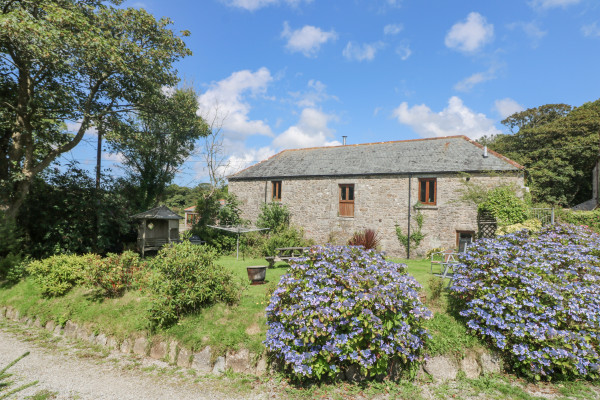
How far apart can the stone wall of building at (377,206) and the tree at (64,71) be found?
33.8 ft

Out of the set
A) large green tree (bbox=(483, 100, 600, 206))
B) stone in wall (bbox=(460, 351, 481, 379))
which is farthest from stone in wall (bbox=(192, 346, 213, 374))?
large green tree (bbox=(483, 100, 600, 206))

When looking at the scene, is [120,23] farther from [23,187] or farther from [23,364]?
[23,364]

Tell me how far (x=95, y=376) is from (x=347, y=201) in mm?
15369

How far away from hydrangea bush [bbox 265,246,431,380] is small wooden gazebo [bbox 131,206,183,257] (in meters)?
11.8

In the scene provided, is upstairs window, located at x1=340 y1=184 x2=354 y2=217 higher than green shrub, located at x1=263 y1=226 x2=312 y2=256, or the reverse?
upstairs window, located at x1=340 y1=184 x2=354 y2=217

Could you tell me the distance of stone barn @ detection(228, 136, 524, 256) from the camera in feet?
52.5

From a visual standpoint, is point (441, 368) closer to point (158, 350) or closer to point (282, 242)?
point (158, 350)

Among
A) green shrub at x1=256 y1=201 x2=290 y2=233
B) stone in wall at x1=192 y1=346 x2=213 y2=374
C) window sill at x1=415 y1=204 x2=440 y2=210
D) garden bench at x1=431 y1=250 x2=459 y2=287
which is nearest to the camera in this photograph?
stone in wall at x1=192 y1=346 x2=213 y2=374

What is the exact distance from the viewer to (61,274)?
8680mm

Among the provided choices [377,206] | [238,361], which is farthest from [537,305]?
[377,206]

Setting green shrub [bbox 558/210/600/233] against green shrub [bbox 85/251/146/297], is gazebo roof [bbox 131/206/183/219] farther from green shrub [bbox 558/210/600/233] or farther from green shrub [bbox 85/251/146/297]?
green shrub [bbox 558/210/600/233]

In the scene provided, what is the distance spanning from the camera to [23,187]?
422 inches

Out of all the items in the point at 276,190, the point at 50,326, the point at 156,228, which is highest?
the point at 276,190

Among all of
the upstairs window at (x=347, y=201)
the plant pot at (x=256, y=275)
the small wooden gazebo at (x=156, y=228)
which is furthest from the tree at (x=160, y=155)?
the plant pot at (x=256, y=275)
